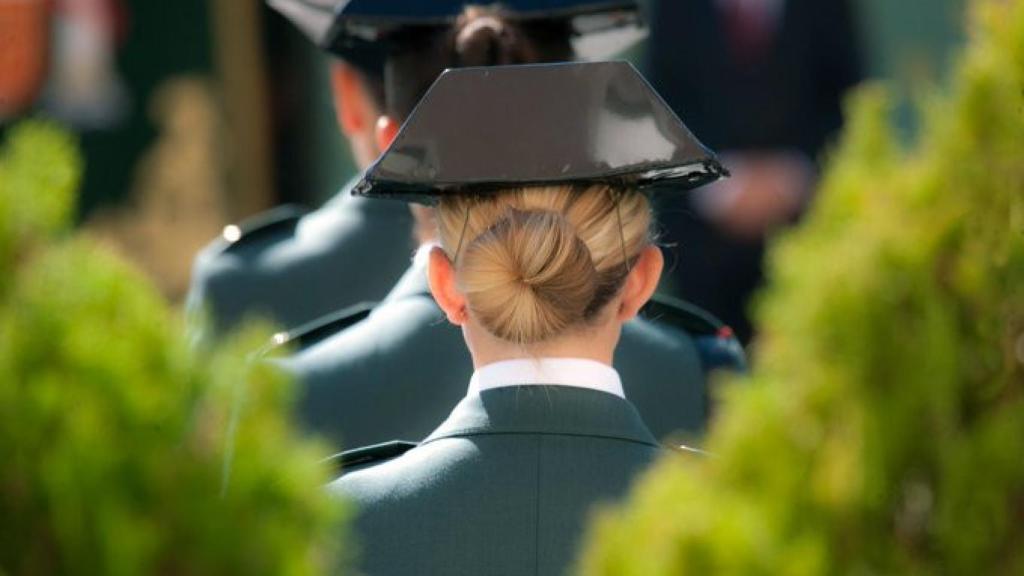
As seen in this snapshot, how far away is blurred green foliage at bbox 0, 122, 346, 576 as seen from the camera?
152cm

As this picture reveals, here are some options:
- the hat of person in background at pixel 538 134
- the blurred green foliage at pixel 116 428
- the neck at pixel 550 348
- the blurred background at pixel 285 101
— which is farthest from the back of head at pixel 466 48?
the blurred background at pixel 285 101

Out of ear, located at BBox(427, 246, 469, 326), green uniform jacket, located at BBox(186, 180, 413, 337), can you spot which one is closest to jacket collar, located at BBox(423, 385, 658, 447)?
ear, located at BBox(427, 246, 469, 326)

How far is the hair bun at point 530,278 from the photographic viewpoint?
257cm

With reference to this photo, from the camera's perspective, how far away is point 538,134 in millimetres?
2762

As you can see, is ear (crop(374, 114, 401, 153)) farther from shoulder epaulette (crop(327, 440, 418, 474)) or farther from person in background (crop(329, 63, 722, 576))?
shoulder epaulette (crop(327, 440, 418, 474))

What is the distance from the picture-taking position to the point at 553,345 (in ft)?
8.46

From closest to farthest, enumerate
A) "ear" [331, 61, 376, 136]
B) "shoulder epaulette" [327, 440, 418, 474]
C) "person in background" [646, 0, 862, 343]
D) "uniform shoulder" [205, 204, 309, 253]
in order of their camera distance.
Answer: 1. "shoulder epaulette" [327, 440, 418, 474]
2. "ear" [331, 61, 376, 136]
3. "uniform shoulder" [205, 204, 309, 253]
4. "person in background" [646, 0, 862, 343]

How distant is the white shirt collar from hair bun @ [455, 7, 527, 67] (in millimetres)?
980

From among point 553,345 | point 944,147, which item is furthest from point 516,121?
point 944,147

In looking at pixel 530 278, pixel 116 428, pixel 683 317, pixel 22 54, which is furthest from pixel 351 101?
pixel 22 54

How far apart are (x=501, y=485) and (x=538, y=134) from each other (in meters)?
0.45

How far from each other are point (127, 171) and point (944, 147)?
6.31 metres

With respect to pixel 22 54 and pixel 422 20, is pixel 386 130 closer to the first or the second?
pixel 422 20

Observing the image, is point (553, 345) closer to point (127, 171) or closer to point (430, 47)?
point (430, 47)
